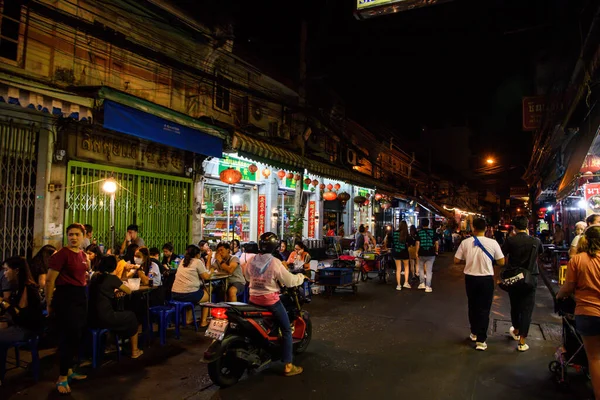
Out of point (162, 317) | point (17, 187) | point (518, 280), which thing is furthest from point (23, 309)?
point (518, 280)

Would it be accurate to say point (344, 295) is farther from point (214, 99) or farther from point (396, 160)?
point (396, 160)

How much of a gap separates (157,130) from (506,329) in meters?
8.84

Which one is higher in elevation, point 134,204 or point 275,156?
point 275,156

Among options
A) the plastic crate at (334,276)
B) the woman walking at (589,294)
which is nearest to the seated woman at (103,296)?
the woman walking at (589,294)

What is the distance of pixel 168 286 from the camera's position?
25.0ft

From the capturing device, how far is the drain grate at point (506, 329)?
688 centimetres

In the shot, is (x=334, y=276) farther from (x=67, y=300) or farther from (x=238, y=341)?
(x=67, y=300)

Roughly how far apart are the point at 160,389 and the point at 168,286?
10.3 feet

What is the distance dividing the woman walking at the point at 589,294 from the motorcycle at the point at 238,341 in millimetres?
3584

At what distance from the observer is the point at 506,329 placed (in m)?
7.36

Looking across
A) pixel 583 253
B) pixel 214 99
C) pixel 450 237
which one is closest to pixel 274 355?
pixel 583 253

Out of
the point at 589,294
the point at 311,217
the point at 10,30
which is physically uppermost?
the point at 10,30

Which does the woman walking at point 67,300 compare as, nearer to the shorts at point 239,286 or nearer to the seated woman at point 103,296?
the seated woman at point 103,296

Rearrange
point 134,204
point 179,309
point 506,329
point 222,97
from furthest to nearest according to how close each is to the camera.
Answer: point 222,97
point 134,204
point 506,329
point 179,309
